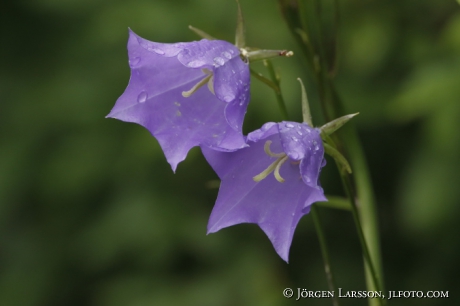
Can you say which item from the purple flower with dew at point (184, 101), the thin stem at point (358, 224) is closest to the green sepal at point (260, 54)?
the purple flower with dew at point (184, 101)

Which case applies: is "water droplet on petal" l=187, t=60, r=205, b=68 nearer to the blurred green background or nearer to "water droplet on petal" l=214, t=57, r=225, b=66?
"water droplet on petal" l=214, t=57, r=225, b=66

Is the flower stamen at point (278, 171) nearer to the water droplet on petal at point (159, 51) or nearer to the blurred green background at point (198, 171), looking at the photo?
the water droplet on petal at point (159, 51)

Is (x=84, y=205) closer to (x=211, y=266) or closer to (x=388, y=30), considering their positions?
(x=211, y=266)

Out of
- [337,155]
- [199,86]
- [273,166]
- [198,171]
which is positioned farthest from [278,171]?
[198,171]

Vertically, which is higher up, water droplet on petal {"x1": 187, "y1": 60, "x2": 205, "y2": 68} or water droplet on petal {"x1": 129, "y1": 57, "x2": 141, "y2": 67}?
water droplet on petal {"x1": 129, "y1": 57, "x2": 141, "y2": 67}

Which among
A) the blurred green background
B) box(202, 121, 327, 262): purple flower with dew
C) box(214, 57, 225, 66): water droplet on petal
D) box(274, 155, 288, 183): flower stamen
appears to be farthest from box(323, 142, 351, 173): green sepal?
the blurred green background

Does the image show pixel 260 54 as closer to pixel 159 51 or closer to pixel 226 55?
pixel 226 55

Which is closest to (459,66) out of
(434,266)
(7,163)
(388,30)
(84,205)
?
(388,30)
